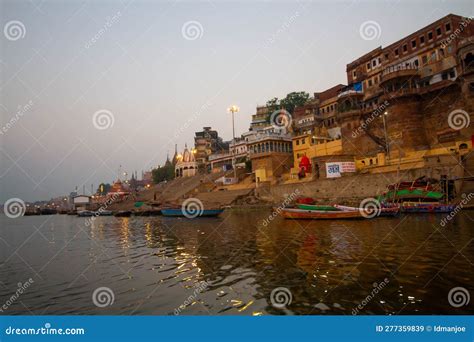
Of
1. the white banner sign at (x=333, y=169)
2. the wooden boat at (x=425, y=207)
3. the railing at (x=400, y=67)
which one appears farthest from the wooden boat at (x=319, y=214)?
the railing at (x=400, y=67)

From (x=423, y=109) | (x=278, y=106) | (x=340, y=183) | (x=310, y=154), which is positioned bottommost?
(x=340, y=183)

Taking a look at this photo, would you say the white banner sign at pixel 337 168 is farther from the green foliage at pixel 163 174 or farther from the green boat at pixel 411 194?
the green foliage at pixel 163 174

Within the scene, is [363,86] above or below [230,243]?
above

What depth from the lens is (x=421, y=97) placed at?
117ft

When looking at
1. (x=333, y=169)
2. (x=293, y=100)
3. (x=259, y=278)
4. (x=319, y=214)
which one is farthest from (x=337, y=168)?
(x=293, y=100)

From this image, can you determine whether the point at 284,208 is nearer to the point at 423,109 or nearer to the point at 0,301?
the point at 0,301

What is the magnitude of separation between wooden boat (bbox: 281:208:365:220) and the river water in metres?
8.29

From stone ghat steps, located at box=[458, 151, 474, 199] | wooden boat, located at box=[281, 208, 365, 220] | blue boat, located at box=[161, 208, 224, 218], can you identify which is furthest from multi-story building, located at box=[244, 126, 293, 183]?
stone ghat steps, located at box=[458, 151, 474, 199]

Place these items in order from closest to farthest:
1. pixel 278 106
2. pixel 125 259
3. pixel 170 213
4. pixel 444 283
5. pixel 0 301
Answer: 1. pixel 444 283
2. pixel 0 301
3. pixel 125 259
4. pixel 170 213
5. pixel 278 106

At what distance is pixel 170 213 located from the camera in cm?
4019

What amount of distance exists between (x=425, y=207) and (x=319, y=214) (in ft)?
27.9

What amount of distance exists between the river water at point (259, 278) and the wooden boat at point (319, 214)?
829 centimetres

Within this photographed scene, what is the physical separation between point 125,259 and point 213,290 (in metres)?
6.39

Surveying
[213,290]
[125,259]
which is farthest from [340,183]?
[213,290]
